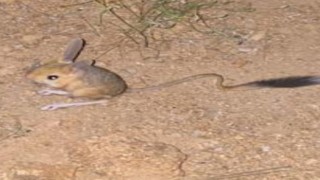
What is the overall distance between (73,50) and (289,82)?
929 mm

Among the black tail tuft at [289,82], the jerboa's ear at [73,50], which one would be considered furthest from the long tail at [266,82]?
the jerboa's ear at [73,50]

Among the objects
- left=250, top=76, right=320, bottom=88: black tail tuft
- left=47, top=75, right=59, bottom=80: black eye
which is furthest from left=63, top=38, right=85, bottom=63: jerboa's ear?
left=250, top=76, right=320, bottom=88: black tail tuft

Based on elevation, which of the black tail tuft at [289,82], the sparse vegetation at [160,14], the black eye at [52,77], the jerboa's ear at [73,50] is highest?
the black eye at [52,77]

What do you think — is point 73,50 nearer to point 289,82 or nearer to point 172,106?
point 172,106

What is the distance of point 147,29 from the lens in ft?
16.8

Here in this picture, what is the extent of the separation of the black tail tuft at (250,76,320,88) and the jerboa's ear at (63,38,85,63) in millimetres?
767

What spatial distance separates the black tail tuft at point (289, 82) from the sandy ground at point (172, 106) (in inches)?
1.7

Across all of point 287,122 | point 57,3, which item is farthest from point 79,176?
point 57,3

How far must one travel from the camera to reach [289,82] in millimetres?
4633

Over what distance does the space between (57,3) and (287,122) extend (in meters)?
1.53

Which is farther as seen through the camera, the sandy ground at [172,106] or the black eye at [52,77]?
the black eye at [52,77]

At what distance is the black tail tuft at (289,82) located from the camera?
461cm

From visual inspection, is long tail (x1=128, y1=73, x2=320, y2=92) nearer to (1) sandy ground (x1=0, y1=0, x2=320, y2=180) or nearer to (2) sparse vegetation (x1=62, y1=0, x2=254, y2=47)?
(1) sandy ground (x1=0, y1=0, x2=320, y2=180)

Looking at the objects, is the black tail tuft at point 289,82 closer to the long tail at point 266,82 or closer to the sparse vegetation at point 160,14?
the long tail at point 266,82
